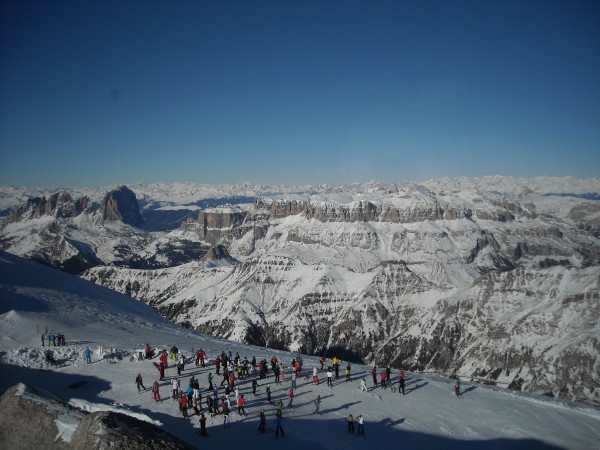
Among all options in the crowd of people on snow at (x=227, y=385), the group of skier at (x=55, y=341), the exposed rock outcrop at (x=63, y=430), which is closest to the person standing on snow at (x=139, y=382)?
the crowd of people on snow at (x=227, y=385)

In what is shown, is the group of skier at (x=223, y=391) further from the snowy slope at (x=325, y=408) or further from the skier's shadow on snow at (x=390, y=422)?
the skier's shadow on snow at (x=390, y=422)

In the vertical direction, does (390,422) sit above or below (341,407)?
below

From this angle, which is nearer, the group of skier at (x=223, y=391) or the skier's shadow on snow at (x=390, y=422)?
the group of skier at (x=223, y=391)

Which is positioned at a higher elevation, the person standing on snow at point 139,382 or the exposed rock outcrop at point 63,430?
the exposed rock outcrop at point 63,430

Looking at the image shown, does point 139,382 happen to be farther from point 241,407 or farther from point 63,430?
point 63,430

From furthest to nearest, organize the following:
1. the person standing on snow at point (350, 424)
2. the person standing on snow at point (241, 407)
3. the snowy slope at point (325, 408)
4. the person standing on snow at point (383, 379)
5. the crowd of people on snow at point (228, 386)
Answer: the person standing on snow at point (383, 379), the person standing on snow at point (350, 424), the person standing on snow at point (241, 407), the crowd of people on snow at point (228, 386), the snowy slope at point (325, 408)

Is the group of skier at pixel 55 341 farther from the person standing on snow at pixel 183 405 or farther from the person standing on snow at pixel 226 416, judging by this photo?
the person standing on snow at pixel 226 416

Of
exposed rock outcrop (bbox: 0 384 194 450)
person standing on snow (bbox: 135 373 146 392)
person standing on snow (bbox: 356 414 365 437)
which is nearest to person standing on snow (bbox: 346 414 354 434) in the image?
person standing on snow (bbox: 356 414 365 437)

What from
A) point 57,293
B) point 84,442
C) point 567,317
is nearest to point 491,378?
point 567,317

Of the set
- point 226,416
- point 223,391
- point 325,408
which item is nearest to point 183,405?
point 226,416

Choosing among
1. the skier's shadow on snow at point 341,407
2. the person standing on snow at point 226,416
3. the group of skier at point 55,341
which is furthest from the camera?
the group of skier at point 55,341

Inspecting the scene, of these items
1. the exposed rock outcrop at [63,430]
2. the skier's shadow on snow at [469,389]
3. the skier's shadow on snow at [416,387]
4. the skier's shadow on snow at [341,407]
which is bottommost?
the skier's shadow on snow at [469,389]
